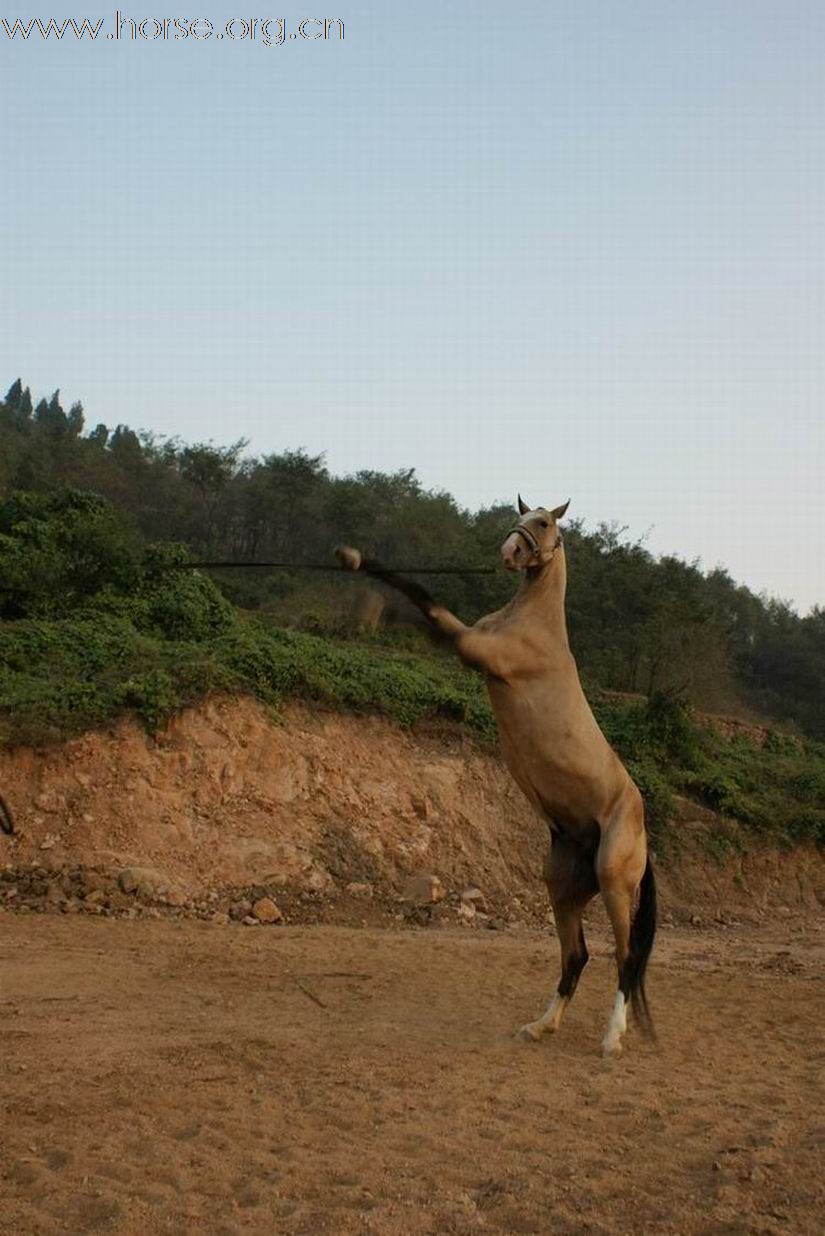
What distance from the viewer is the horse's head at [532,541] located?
801cm

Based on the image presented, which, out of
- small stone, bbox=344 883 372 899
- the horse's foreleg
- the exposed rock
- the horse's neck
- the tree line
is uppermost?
the tree line

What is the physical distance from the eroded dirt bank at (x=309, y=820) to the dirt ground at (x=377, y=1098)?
87.4 inches

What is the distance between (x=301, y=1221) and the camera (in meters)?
4.97

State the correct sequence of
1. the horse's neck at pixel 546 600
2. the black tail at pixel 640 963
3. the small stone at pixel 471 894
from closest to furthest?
the horse's neck at pixel 546 600 → the black tail at pixel 640 963 → the small stone at pixel 471 894

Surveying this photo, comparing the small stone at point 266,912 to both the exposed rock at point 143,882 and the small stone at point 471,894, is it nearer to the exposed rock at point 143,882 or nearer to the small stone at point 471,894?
the exposed rock at point 143,882

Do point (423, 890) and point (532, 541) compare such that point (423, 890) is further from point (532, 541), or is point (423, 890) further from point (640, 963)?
point (532, 541)

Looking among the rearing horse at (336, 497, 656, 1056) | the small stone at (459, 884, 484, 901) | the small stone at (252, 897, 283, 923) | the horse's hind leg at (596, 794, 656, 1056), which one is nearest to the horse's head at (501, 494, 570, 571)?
the rearing horse at (336, 497, 656, 1056)

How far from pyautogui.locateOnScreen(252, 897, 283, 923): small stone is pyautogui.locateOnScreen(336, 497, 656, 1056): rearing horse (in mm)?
5310

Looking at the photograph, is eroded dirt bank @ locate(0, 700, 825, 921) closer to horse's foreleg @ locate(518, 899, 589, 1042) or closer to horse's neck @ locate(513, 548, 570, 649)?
horse's foreleg @ locate(518, 899, 589, 1042)

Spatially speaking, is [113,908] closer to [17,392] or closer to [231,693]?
[231,693]

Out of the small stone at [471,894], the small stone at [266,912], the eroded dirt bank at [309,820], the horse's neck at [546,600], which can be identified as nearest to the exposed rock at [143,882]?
the eroded dirt bank at [309,820]

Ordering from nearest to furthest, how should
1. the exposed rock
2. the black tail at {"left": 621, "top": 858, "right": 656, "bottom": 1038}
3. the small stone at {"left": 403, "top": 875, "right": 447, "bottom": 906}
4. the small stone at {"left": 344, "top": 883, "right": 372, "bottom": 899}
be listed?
1. the black tail at {"left": 621, "top": 858, "right": 656, "bottom": 1038}
2. the exposed rock
3. the small stone at {"left": 344, "top": 883, "right": 372, "bottom": 899}
4. the small stone at {"left": 403, "top": 875, "right": 447, "bottom": 906}

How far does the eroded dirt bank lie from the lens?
13.9m

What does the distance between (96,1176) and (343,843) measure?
9950mm
